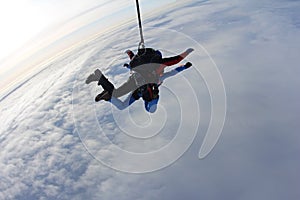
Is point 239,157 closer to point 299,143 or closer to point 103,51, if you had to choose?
point 299,143

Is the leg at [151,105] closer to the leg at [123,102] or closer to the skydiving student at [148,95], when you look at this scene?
the skydiving student at [148,95]

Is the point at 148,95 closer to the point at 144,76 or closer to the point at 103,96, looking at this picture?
the point at 144,76

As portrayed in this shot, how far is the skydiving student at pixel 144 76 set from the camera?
4023 mm

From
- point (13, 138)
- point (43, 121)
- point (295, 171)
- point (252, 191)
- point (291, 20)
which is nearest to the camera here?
point (252, 191)

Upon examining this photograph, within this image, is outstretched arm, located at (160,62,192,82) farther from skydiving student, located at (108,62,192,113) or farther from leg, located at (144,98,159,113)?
leg, located at (144,98,159,113)

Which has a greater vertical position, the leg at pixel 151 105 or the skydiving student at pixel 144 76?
the skydiving student at pixel 144 76

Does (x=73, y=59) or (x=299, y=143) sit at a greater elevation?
(x=73, y=59)

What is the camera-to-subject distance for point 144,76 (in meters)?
4.28

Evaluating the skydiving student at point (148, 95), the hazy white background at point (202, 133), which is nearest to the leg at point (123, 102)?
the skydiving student at point (148, 95)

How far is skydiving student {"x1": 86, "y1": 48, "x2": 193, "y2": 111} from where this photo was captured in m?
4.02

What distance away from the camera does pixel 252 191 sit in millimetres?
31219

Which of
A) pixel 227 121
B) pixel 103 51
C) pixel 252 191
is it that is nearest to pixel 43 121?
pixel 103 51

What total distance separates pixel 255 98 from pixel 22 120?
54117mm

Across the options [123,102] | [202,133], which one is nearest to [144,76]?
[123,102]
